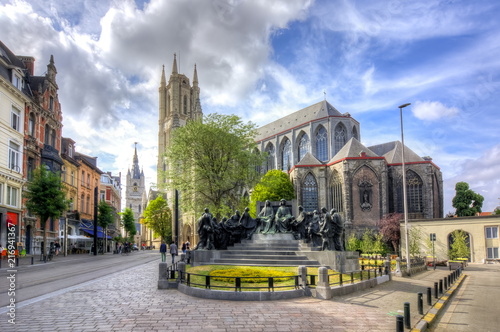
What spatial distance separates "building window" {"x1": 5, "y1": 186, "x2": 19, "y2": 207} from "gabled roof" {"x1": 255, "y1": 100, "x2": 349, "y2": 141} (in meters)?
50.4

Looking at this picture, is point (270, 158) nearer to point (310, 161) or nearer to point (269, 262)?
point (310, 161)

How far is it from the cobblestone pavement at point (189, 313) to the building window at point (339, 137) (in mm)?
61573

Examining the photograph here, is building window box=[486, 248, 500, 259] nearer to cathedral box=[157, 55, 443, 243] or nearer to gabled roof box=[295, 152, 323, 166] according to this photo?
cathedral box=[157, 55, 443, 243]

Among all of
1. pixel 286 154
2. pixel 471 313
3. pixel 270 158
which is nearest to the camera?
pixel 471 313

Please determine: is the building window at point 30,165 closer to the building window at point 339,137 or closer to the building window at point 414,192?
the building window at point 414,192

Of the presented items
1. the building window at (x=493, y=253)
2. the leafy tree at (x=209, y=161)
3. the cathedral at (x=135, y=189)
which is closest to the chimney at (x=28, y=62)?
the leafy tree at (x=209, y=161)

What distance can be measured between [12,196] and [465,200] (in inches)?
2872

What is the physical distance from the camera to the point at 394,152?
6419 cm

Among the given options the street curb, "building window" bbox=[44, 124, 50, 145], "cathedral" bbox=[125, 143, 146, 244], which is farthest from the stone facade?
"cathedral" bbox=[125, 143, 146, 244]

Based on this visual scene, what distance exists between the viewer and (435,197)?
59719 millimetres

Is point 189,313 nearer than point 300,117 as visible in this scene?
Yes

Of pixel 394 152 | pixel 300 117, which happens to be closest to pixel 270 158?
pixel 300 117

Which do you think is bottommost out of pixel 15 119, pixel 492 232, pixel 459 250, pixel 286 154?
pixel 459 250

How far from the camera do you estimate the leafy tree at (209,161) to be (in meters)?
34.5
